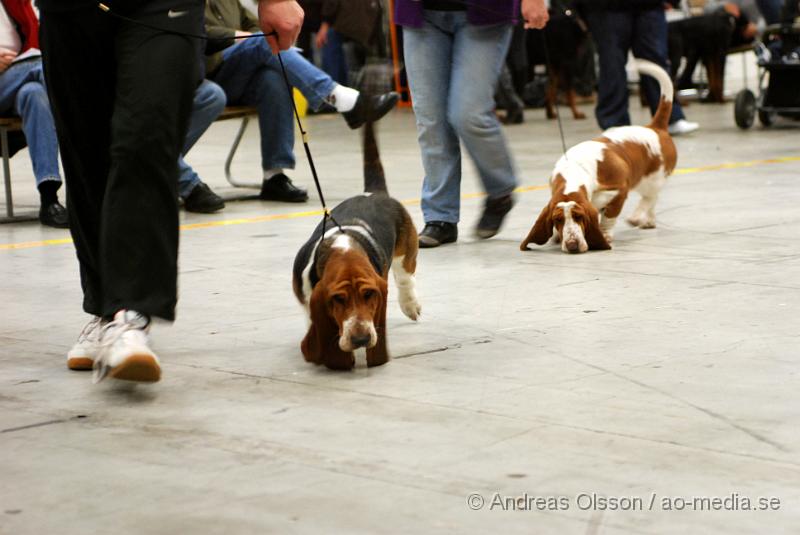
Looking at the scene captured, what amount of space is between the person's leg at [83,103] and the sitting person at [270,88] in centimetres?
388

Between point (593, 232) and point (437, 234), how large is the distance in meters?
0.73

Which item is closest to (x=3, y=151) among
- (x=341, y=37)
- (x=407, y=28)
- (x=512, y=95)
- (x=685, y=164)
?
(x=407, y=28)

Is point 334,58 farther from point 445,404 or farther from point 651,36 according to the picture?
point 445,404

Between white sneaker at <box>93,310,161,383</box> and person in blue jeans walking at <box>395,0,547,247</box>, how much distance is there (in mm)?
2573

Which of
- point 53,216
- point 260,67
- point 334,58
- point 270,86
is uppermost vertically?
point 260,67

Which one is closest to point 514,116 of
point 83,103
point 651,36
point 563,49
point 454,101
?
point 563,49

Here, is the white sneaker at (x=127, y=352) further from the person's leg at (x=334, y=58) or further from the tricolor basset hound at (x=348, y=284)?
the person's leg at (x=334, y=58)

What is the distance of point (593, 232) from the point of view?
5.36 meters

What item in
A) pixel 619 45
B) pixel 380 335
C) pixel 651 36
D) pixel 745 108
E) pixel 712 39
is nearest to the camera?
pixel 380 335

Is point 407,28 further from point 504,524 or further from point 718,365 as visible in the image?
point 504,524

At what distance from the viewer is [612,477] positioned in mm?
2471

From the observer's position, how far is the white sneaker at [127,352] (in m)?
3.09

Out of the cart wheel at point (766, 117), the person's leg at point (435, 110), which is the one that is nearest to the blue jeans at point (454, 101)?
the person's leg at point (435, 110)

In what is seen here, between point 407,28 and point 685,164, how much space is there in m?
3.52
